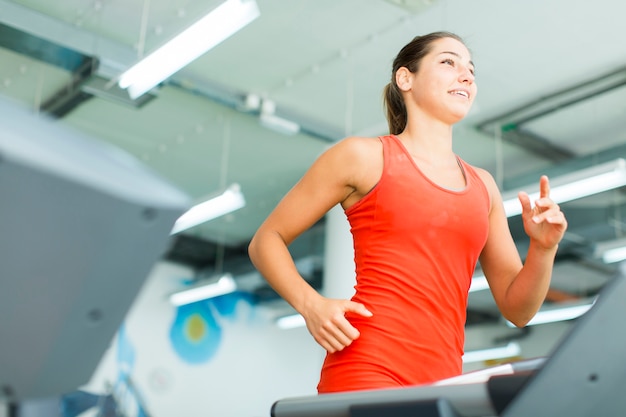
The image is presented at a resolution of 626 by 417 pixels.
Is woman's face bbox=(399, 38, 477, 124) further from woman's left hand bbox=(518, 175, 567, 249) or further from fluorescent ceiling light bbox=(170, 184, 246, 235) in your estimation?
fluorescent ceiling light bbox=(170, 184, 246, 235)

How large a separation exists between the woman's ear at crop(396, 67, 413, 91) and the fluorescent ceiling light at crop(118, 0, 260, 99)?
224 centimetres

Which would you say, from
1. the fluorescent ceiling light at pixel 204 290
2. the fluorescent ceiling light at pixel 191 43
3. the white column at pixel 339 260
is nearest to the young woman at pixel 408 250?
the fluorescent ceiling light at pixel 191 43

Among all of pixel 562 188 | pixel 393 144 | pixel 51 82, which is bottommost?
pixel 393 144

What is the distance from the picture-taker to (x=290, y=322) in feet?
36.1

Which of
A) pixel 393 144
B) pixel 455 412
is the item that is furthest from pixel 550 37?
pixel 455 412

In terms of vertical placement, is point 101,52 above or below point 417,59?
above

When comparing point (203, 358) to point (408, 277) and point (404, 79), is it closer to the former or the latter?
point (404, 79)

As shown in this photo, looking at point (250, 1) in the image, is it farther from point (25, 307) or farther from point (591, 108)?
point (591, 108)

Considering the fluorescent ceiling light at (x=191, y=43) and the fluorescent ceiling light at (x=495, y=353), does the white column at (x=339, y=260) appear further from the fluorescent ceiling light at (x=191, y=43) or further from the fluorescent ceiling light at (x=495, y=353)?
the fluorescent ceiling light at (x=495, y=353)

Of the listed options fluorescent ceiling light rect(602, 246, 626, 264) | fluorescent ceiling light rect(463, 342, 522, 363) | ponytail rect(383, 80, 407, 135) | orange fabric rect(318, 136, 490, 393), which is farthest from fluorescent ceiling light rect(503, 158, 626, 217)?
fluorescent ceiling light rect(463, 342, 522, 363)

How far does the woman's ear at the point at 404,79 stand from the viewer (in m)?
1.66

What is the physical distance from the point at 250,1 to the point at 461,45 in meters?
2.31

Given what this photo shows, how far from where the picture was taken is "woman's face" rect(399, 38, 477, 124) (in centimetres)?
156

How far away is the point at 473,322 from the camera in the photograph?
38.9 ft
